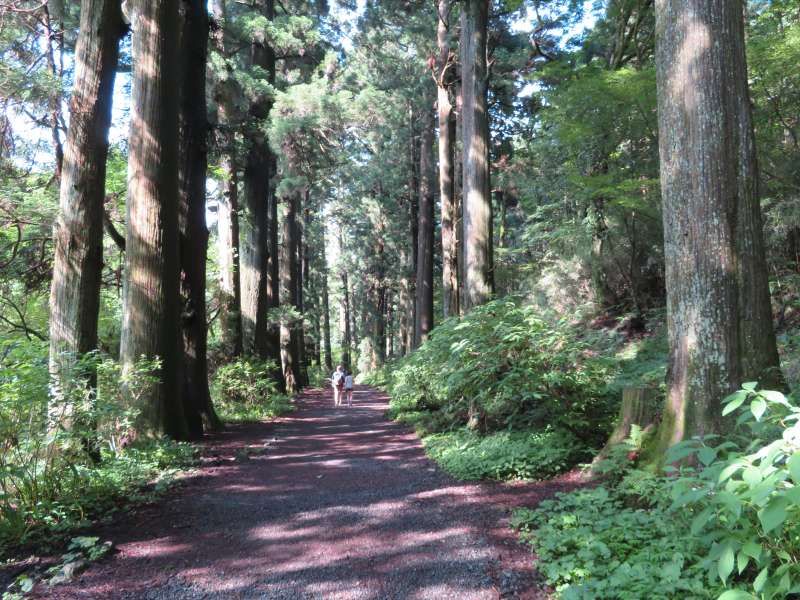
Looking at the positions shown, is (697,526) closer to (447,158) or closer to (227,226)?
(227,226)

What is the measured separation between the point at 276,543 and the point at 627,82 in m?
9.68

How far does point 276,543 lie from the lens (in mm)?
4488

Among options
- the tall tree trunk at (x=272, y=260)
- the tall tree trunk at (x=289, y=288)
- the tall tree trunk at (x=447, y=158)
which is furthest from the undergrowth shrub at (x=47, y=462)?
the tall tree trunk at (x=289, y=288)

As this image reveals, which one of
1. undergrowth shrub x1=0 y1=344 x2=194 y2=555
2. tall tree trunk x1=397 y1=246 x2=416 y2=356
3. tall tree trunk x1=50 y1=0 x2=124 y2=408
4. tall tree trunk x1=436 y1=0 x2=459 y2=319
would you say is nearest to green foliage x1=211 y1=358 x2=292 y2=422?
tall tree trunk x1=436 y1=0 x2=459 y2=319

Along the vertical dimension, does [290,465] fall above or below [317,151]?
below

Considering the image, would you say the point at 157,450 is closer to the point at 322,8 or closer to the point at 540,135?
the point at 540,135

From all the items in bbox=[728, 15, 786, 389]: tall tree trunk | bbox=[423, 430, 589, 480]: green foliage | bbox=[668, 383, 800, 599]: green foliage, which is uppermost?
bbox=[728, 15, 786, 389]: tall tree trunk

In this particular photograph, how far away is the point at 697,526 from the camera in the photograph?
2.38 meters

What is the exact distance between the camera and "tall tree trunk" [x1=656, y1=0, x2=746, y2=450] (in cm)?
437

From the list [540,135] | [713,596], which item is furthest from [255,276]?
[713,596]

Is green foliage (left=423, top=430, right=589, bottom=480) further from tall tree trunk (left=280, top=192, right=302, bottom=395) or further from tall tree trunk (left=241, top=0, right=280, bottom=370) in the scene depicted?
tall tree trunk (left=280, top=192, right=302, bottom=395)

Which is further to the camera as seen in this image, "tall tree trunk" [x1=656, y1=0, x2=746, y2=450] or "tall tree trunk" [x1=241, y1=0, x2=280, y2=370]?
"tall tree trunk" [x1=241, y1=0, x2=280, y2=370]

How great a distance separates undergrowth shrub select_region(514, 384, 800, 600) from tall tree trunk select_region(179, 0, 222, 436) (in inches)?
293

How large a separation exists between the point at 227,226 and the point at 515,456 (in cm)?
1054
